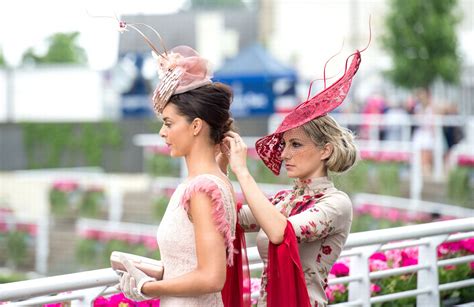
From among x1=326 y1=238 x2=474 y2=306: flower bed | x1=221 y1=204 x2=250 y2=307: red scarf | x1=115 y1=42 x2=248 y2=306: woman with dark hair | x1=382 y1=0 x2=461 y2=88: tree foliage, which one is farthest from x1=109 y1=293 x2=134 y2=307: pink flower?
x1=382 y1=0 x2=461 y2=88: tree foliage

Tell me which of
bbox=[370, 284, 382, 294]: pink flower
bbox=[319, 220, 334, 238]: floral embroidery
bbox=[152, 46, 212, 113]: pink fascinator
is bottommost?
bbox=[370, 284, 382, 294]: pink flower

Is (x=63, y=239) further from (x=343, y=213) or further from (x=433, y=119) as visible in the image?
(x=343, y=213)

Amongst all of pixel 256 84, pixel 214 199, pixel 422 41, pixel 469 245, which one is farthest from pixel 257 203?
pixel 422 41

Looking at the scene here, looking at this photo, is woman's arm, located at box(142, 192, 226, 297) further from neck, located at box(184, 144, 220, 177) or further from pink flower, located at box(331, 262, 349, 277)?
pink flower, located at box(331, 262, 349, 277)

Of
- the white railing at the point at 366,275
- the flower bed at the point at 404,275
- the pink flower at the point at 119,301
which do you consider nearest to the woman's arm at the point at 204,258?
the white railing at the point at 366,275

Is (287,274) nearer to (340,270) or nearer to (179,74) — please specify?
(179,74)

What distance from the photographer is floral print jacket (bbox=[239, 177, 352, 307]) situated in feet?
11.4

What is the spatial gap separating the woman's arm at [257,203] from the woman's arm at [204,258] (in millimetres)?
159

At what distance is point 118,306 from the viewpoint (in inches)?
175

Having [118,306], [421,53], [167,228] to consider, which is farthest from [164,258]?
[421,53]

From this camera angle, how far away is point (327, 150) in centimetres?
362

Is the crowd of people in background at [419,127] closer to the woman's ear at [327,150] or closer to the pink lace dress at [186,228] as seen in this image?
the woman's ear at [327,150]

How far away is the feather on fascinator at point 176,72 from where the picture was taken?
3.40 meters

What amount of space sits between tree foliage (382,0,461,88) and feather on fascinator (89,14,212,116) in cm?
2220
